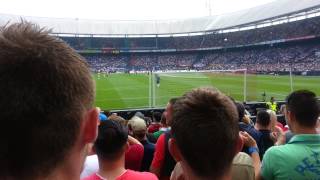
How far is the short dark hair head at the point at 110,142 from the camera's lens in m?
2.96

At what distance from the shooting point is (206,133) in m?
1.97

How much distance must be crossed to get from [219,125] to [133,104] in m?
20.7

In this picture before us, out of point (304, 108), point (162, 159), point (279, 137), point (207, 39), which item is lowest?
point (162, 159)

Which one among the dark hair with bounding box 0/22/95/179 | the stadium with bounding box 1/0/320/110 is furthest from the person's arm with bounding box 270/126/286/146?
the stadium with bounding box 1/0/320/110

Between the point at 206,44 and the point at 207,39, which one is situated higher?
the point at 207,39

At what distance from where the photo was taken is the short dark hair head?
2.96 metres

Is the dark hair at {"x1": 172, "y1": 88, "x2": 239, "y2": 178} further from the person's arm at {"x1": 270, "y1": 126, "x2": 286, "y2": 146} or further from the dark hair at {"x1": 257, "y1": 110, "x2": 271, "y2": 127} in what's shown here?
the dark hair at {"x1": 257, "y1": 110, "x2": 271, "y2": 127}

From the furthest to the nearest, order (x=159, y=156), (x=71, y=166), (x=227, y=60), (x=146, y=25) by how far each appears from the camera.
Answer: (x=146, y=25)
(x=227, y=60)
(x=159, y=156)
(x=71, y=166)

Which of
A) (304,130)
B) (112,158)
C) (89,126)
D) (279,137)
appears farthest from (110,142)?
(279,137)

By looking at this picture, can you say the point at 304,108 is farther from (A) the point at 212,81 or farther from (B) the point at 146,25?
(B) the point at 146,25

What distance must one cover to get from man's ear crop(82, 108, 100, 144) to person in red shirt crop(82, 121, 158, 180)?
1657 mm

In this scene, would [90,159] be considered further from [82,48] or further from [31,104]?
[82,48]

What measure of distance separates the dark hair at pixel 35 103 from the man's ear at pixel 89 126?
48 mm

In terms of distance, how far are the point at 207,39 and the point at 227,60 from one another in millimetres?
11876
